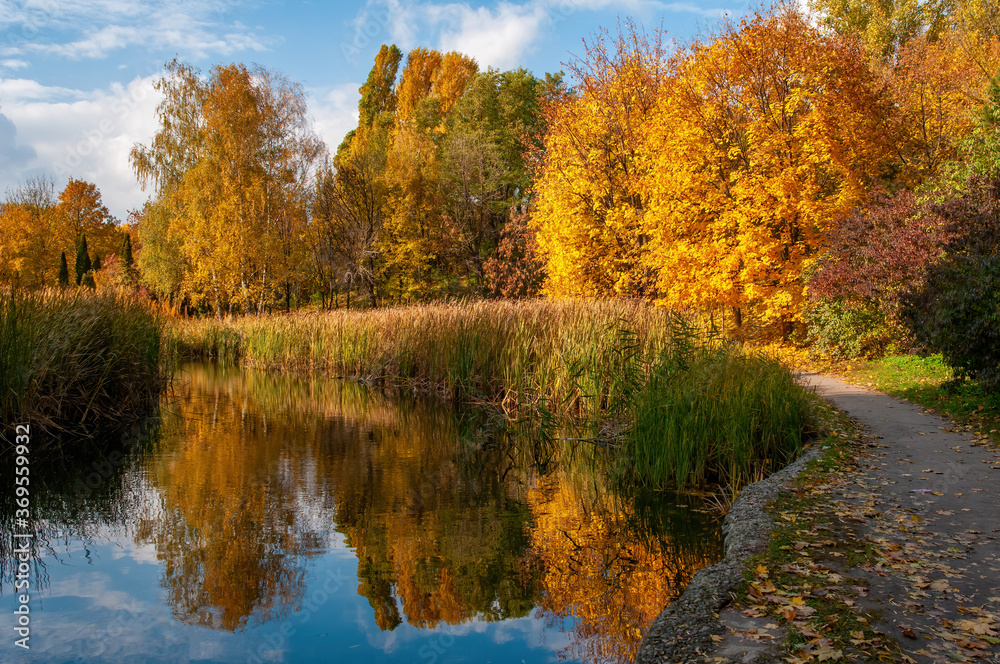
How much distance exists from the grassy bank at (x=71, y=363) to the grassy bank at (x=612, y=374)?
4.58m

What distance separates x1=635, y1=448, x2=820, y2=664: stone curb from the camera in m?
3.03

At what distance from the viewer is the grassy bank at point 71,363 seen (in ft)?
24.8

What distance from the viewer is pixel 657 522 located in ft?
18.5

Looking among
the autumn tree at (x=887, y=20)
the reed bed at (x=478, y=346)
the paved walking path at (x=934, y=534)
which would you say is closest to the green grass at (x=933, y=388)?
the paved walking path at (x=934, y=534)

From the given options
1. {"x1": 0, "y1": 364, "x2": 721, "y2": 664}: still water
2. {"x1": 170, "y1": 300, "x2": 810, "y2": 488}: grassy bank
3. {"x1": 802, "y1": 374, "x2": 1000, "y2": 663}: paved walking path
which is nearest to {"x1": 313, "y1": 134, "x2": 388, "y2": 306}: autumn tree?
{"x1": 170, "y1": 300, "x2": 810, "y2": 488}: grassy bank

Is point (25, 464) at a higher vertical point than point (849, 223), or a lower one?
lower

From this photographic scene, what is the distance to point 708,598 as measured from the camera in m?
3.50

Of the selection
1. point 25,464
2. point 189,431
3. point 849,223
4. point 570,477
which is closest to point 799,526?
point 570,477

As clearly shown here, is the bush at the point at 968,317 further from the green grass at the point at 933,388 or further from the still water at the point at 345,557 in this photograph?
the still water at the point at 345,557

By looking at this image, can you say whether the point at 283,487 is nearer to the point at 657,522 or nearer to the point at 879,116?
the point at 657,522

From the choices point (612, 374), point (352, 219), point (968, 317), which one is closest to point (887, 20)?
point (352, 219)

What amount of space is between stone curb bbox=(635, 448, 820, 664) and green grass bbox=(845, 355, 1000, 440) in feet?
14.3

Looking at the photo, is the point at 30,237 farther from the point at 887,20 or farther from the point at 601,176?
the point at 887,20

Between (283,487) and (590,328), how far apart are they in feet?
16.0
